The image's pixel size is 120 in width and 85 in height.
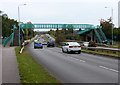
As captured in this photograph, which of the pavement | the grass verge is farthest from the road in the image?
the pavement

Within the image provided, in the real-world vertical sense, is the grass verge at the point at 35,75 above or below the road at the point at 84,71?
above

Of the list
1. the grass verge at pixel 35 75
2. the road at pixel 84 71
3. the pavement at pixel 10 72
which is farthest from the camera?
the road at pixel 84 71

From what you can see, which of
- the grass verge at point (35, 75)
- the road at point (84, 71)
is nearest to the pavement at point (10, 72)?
the grass verge at point (35, 75)

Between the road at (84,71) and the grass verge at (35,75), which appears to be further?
the road at (84,71)

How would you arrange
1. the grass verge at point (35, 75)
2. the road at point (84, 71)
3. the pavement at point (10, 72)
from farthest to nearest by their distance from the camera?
the road at point (84, 71)
the pavement at point (10, 72)
the grass verge at point (35, 75)

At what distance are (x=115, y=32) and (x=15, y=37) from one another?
99.9 feet

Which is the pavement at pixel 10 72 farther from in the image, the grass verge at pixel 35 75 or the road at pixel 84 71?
the road at pixel 84 71

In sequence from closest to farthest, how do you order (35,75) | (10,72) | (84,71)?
1. (35,75)
2. (10,72)
3. (84,71)

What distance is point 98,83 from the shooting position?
31.5 ft

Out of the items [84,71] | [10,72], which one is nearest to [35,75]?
[10,72]

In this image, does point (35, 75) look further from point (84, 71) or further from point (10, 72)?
point (84, 71)

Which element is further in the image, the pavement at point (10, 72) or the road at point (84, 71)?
the road at point (84, 71)

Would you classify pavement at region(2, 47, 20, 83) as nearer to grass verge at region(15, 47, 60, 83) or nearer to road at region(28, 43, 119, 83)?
grass verge at region(15, 47, 60, 83)

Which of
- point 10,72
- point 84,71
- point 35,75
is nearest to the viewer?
point 35,75
